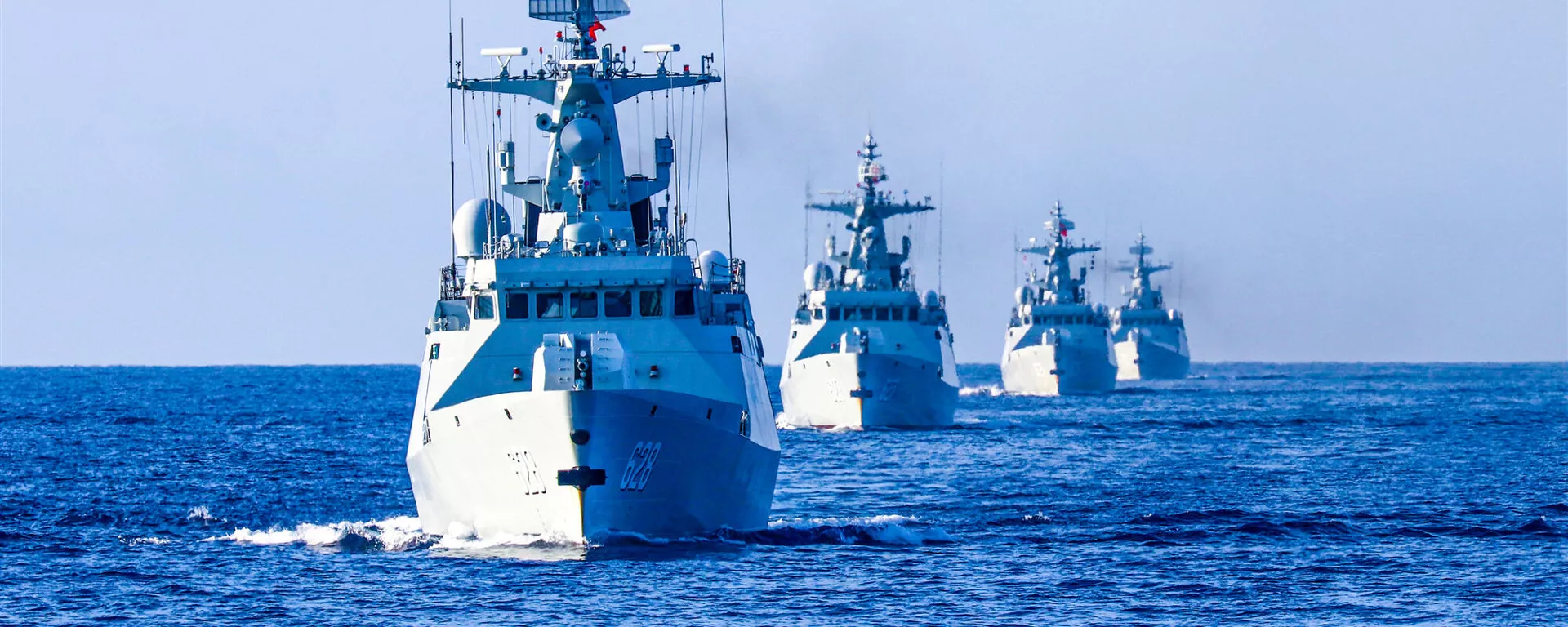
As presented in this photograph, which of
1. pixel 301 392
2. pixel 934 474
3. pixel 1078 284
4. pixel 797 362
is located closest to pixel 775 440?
pixel 934 474

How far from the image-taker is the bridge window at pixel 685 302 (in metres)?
33.7

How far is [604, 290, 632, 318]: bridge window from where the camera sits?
3350cm

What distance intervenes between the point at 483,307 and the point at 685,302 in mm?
3534

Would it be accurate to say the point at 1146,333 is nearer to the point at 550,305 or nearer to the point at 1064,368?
the point at 1064,368

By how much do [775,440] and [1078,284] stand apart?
92428 millimetres

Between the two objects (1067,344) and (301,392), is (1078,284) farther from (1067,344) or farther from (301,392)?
(301,392)

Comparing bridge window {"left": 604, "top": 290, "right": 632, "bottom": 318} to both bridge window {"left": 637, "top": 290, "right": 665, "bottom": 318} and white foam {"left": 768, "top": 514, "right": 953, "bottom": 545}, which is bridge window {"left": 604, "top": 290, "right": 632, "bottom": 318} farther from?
white foam {"left": 768, "top": 514, "right": 953, "bottom": 545}

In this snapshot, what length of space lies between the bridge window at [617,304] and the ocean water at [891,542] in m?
4.18

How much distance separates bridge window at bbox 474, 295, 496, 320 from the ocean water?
13.1 ft

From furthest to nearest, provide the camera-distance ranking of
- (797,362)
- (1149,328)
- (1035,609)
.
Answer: (1149,328)
(797,362)
(1035,609)

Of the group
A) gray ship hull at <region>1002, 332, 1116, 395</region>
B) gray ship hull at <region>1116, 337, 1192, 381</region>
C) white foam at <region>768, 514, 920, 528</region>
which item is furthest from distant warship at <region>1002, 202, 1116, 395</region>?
white foam at <region>768, 514, 920, 528</region>

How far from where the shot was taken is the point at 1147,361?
558 ft

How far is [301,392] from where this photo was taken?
501ft

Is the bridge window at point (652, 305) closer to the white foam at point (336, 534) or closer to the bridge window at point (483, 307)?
the bridge window at point (483, 307)
